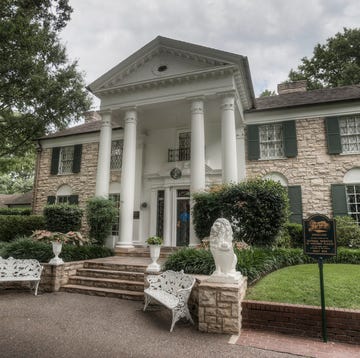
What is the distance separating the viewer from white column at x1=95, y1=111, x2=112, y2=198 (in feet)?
36.1

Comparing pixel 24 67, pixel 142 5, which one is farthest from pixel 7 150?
pixel 142 5

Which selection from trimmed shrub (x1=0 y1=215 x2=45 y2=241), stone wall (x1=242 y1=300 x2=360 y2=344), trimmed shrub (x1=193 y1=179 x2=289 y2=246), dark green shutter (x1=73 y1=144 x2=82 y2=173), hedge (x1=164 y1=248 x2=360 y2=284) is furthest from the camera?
dark green shutter (x1=73 y1=144 x2=82 y2=173)

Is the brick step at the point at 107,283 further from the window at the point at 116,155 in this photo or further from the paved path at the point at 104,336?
the window at the point at 116,155

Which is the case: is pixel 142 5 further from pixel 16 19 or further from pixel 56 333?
pixel 56 333

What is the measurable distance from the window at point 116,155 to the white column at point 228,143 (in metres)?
6.46

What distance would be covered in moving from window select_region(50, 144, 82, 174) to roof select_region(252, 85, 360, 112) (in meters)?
9.70

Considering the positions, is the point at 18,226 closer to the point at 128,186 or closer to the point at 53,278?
the point at 128,186

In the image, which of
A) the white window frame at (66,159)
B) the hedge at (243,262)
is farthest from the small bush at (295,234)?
the white window frame at (66,159)

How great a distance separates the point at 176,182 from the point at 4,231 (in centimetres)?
902

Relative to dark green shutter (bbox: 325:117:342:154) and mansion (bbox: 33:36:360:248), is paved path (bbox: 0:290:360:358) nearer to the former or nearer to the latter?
mansion (bbox: 33:36:360:248)

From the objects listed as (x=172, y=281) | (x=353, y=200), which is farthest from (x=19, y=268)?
(x=353, y=200)

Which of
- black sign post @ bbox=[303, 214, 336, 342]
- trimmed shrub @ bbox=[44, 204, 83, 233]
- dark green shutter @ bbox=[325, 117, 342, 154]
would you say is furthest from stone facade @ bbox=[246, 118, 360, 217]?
trimmed shrub @ bbox=[44, 204, 83, 233]

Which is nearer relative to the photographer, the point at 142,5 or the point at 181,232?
the point at 142,5

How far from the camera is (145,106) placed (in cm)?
1119
